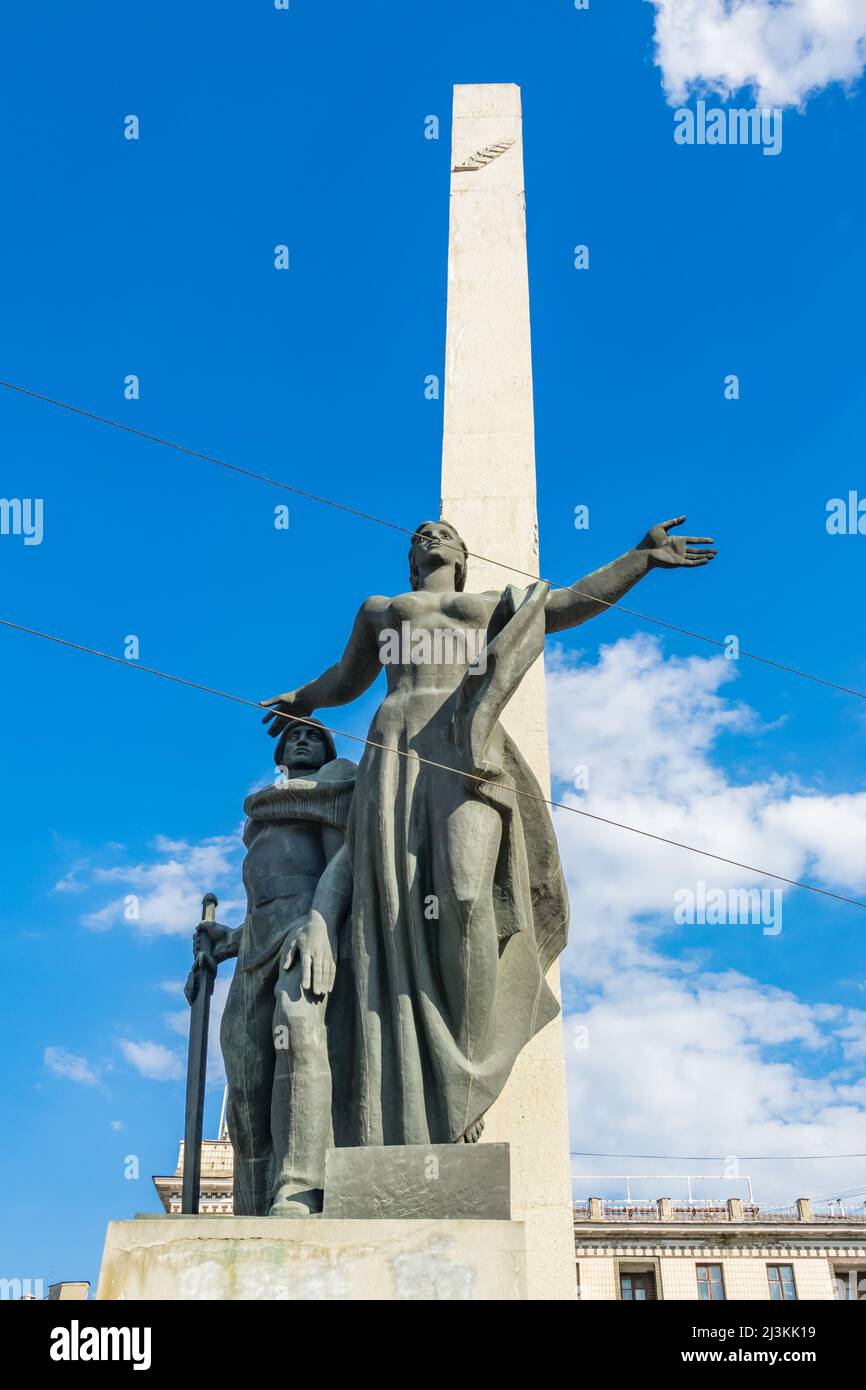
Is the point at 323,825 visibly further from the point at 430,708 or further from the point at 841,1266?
the point at 841,1266

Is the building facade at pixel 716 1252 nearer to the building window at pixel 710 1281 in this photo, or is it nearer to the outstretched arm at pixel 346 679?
the building window at pixel 710 1281

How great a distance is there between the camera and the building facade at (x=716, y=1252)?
43.0 metres

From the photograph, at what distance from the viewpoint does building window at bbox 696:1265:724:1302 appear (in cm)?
4366

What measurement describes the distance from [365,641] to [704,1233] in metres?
42.5

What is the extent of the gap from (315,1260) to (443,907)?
168cm

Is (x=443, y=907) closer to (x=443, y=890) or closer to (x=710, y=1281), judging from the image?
(x=443, y=890)

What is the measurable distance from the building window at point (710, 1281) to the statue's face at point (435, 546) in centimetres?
4247

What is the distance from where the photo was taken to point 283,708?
7.84m

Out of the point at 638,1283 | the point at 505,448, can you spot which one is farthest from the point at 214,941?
the point at 638,1283

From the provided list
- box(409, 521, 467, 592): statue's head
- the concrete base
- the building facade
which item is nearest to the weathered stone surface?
the concrete base
